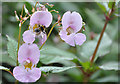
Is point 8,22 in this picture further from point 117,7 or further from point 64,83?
point 117,7

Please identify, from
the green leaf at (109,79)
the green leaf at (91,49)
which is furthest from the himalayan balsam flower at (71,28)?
the green leaf at (109,79)

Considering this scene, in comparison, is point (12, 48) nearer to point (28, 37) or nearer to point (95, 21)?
point (28, 37)

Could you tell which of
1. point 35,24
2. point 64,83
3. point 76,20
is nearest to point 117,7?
point 76,20

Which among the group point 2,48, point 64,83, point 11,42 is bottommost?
point 64,83

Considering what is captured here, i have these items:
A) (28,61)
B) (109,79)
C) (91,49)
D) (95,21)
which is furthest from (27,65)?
(95,21)

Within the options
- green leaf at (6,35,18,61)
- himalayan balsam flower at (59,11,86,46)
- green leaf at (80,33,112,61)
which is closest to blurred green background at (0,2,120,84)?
green leaf at (80,33,112,61)

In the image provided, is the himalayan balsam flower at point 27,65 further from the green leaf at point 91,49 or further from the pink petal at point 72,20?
the green leaf at point 91,49

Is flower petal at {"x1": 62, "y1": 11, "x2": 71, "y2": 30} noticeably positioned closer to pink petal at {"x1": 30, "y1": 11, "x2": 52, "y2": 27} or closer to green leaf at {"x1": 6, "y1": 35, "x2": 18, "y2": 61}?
pink petal at {"x1": 30, "y1": 11, "x2": 52, "y2": 27}
